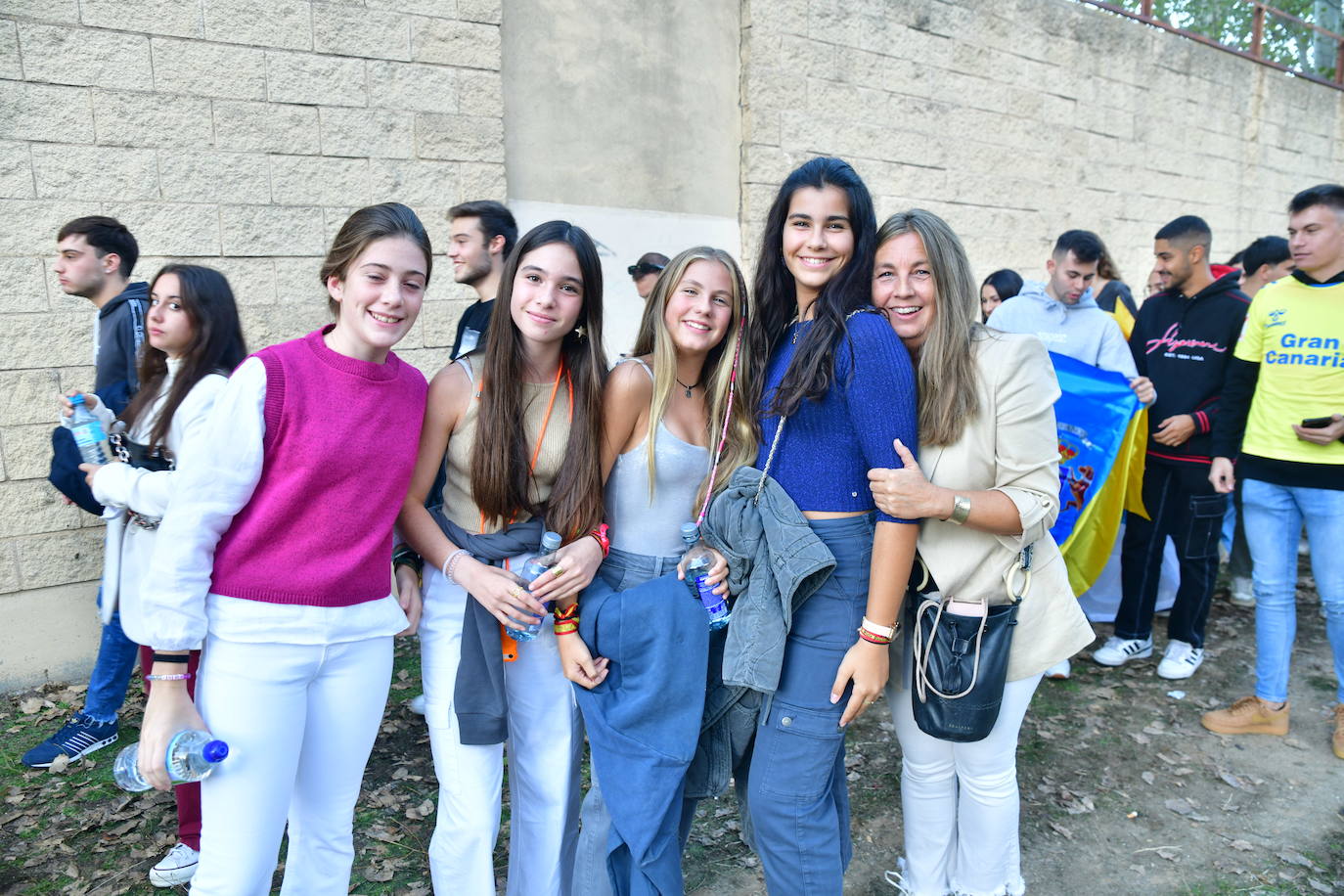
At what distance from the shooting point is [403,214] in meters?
2.18

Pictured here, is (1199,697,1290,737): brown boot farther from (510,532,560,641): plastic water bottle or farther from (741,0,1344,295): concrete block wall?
(741,0,1344,295): concrete block wall

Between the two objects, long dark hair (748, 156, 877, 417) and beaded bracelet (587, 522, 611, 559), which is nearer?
long dark hair (748, 156, 877, 417)

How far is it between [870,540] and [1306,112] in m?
11.8

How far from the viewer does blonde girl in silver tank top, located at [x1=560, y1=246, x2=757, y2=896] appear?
2342mm

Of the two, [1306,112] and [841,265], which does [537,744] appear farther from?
[1306,112]

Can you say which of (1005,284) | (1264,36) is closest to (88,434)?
(1005,284)

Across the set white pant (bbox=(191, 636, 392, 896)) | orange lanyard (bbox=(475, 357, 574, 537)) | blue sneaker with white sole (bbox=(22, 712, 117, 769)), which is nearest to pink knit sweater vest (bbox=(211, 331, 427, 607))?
white pant (bbox=(191, 636, 392, 896))

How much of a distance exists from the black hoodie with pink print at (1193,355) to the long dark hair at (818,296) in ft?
9.80

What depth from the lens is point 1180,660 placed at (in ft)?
15.0

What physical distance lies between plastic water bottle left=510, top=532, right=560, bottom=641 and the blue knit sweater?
23.4 inches

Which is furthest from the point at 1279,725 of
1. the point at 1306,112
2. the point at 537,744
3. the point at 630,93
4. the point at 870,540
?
the point at 1306,112

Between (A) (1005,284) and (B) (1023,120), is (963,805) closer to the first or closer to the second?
(A) (1005,284)

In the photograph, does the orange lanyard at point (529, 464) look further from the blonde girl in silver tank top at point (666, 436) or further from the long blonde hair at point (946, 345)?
the long blonde hair at point (946, 345)

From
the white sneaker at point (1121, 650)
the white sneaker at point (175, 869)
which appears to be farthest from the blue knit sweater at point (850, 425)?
the white sneaker at point (1121, 650)
